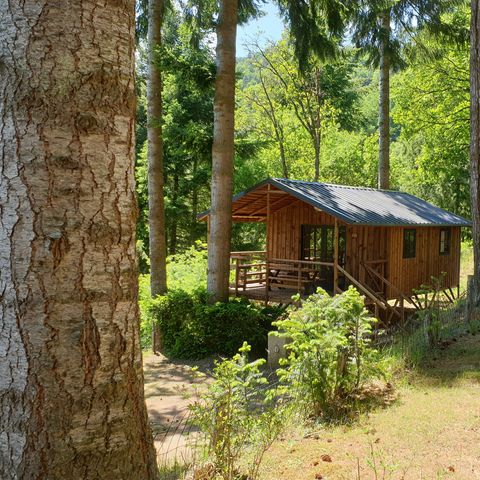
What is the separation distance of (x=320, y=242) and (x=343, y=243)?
828 mm

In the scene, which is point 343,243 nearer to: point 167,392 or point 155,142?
point 155,142

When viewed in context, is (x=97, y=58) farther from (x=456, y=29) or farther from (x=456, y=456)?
(x=456, y=29)

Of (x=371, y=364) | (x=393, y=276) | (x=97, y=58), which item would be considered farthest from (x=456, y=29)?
(x=97, y=58)

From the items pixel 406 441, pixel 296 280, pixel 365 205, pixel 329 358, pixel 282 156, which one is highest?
pixel 282 156

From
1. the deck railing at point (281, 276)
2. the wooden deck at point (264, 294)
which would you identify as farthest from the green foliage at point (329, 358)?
the wooden deck at point (264, 294)

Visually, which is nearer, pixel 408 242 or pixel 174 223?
pixel 408 242

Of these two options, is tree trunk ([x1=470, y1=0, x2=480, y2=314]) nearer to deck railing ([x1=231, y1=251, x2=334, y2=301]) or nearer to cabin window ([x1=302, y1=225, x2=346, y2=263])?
deck railing ([x1=231, y1=251, x2=334, y2=301])

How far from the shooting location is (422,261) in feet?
62.7

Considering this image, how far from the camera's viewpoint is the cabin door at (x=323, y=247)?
1723 centimetres

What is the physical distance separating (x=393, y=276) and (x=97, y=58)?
55.5ft

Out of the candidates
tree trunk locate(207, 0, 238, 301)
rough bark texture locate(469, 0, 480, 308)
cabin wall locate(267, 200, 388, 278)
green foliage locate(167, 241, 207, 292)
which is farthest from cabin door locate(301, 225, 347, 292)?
rough bark texture locate(469, 0, 480, 308)

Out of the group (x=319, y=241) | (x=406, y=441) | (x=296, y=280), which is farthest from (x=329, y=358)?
(x=319, y=241)

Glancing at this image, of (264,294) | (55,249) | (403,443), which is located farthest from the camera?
(264,294)

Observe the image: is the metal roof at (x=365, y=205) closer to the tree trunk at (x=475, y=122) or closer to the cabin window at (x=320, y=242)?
the cabin window at (x=320, y=242)
